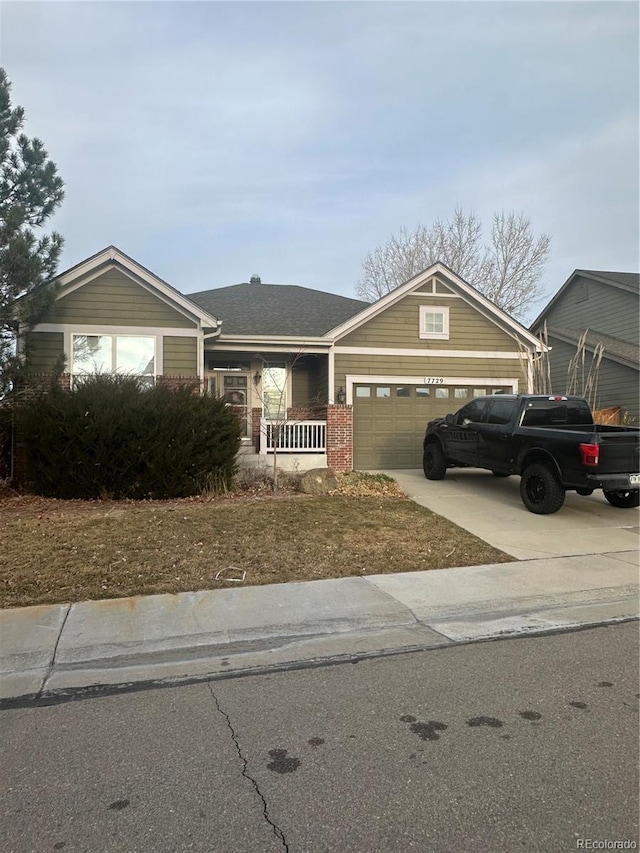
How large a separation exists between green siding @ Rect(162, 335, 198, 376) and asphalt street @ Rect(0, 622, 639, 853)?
10311mm

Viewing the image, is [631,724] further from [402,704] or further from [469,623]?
[469,623]

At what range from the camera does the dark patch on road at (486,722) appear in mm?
3400

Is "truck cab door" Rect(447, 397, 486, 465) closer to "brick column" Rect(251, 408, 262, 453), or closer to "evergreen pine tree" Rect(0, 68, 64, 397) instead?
"brick column" Rect(251, 408, 262, 453)

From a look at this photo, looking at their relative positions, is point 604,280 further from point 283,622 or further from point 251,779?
point 251,779

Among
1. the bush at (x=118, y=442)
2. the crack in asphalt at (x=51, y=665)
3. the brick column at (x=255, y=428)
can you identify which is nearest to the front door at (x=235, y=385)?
the brick column at (x=255, y=428)

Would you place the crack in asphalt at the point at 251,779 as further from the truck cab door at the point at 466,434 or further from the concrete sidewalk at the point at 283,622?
the truck cab door at the point at 466,434

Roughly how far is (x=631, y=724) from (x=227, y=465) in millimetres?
8438

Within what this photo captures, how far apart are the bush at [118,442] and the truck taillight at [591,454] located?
614 cm

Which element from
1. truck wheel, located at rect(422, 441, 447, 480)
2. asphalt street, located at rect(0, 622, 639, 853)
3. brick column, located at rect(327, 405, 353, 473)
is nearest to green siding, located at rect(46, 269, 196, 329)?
brick column, located at rect(327, 405, 353, 473)

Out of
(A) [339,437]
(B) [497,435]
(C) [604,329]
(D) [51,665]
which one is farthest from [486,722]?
(C) [604,329]

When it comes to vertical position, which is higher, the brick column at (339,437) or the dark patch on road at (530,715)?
the brick column at (339,437)

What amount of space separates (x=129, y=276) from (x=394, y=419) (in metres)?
7.39

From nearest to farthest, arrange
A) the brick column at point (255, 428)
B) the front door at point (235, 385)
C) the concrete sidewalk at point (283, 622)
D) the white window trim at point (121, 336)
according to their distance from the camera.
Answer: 1. the concrete sidewalk at point (283, 622)
2. the white window trim at point (121, 336)
3. the brick column at point (255, 428)
4. the front door at point (235, 385)

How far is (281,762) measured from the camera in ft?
9.95
